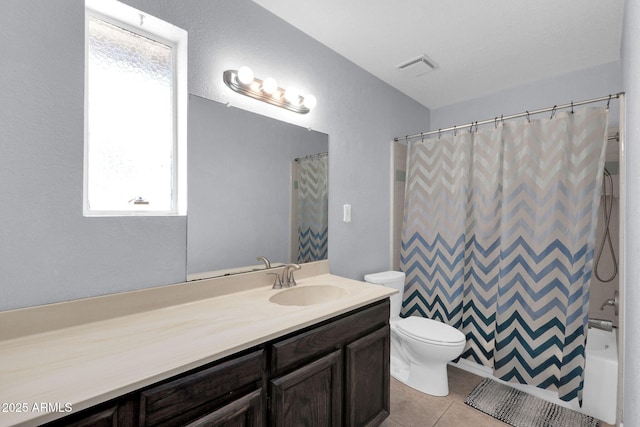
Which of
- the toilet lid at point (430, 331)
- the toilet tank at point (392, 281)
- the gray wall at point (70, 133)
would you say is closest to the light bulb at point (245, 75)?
the gray wall at point (70, 133)

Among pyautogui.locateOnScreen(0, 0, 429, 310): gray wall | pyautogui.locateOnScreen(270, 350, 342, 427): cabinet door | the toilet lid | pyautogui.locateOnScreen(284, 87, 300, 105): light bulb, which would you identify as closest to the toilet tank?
the toilet lid

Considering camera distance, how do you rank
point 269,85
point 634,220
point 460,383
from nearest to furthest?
point 634,220 → point 269,85 → point 460,383

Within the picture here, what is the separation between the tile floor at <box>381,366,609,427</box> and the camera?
1774mm

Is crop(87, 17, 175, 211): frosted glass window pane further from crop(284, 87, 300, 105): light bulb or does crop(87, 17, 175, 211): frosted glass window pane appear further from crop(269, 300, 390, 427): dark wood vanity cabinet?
crop(269, 300, 390, 427): dark wood vanity cabinet

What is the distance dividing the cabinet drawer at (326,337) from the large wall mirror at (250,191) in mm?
580

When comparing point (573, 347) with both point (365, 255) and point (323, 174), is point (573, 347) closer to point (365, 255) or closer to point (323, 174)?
point (365, 255)

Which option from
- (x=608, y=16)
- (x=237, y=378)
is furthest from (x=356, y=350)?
(x=608, y=16)

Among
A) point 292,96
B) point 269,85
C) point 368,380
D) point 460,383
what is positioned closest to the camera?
point 368,380

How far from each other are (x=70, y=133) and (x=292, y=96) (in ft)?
3.63

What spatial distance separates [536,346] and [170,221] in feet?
7.92

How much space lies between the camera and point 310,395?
1217 millimetres

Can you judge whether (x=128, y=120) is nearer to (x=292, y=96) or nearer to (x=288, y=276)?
(x=292, y=96)

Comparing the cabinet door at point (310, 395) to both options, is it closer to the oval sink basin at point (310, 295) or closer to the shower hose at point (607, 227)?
the oval sink basin at point (310, 295)

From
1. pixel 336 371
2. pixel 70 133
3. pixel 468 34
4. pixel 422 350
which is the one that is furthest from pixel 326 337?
pixel 468 34
